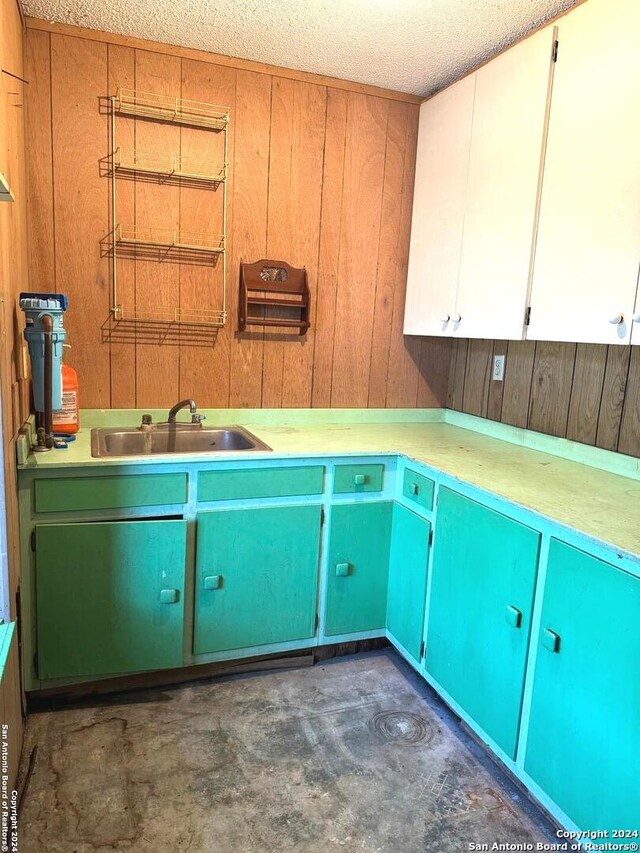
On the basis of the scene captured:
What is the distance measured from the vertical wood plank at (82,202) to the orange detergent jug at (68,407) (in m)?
0.21

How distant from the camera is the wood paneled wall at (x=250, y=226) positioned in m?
2.26

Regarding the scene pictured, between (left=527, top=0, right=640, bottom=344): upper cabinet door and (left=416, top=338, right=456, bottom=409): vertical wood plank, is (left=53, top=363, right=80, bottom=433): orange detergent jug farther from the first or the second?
(left=527, top=0, right=640, bottom=344): upper cabinet door

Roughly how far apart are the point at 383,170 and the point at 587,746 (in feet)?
7.87

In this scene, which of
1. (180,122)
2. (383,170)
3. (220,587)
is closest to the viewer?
(220,587)

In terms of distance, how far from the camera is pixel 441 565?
6.64 feet

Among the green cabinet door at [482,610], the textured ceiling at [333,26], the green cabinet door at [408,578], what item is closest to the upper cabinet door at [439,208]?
the textured ceiling at [333,26]

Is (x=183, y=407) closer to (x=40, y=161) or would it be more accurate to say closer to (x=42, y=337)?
(x=42, y=337)

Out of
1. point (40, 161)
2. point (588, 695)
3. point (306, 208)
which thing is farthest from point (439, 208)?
point (588, 695)

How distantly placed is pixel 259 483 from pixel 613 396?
51.3 inches

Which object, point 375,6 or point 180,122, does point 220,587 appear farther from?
point 375,6

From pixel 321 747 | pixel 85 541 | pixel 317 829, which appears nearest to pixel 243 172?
pixel 85 541

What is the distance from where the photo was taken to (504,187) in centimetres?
214

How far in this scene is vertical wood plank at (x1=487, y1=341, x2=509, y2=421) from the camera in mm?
2637

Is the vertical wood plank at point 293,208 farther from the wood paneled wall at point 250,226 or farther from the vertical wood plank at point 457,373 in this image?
the vertical wood plank at point 457,373
